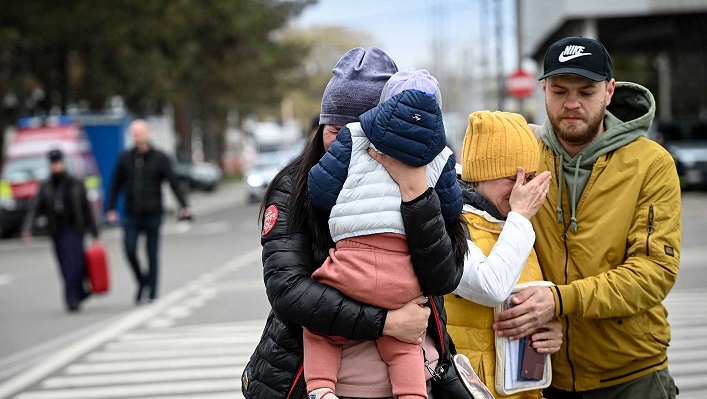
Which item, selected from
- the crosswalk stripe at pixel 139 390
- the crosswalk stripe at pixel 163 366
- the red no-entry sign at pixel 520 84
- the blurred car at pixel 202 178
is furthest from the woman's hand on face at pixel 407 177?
the blurred car at pixel 202 178

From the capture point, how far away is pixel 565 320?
381cm

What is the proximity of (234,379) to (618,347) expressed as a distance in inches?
199

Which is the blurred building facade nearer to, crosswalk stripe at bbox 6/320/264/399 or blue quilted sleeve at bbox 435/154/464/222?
crosswalk stripe at bbox 6/320/264/399

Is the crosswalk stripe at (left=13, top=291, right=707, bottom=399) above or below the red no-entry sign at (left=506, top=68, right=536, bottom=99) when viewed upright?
below

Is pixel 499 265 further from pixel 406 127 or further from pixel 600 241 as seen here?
pixel 406 127

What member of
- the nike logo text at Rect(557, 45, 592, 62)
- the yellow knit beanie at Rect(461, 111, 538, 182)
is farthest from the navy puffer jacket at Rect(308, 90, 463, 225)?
the nike logo text at Rect(557, 45, 592, 62)

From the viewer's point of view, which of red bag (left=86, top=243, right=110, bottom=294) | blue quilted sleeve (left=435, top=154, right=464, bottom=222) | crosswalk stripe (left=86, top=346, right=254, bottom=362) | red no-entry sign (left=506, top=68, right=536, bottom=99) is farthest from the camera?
red no-entry sign (left=506, top=68, right=536, bottom=99)

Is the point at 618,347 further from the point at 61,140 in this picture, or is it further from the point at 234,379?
the point at 61,140

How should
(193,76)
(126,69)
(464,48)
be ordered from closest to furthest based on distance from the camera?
(126,69)
(193,76)
(464,48)

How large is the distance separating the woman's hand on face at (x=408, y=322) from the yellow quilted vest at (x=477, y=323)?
57 centimetres

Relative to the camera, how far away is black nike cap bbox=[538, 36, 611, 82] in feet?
12.1

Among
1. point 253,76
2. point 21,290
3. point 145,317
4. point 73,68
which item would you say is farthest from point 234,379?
point 253,76

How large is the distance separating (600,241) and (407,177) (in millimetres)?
999

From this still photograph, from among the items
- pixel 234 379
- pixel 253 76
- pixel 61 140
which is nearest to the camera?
pixel 234 379
